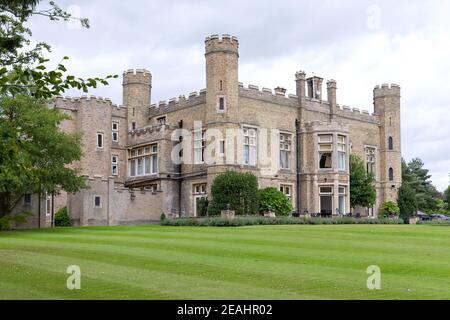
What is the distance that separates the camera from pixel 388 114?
53.2 m

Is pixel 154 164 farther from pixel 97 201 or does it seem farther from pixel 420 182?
pixel 420 182

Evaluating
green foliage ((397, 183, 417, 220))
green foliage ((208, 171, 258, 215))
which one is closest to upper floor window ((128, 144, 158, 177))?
green foliage ((208, 171, 258, 215))

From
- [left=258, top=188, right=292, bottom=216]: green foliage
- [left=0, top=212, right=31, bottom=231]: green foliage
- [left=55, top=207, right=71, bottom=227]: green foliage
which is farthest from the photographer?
[left=258, top=188, right=292, bottom=216]: green foliage

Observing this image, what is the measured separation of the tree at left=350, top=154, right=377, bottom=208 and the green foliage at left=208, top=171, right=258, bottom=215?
37.3 ft

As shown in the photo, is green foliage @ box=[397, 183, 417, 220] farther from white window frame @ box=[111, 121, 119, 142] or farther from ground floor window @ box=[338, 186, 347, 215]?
white window frame @ box=[111, 121, 119, 142]

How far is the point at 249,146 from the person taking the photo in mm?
42969

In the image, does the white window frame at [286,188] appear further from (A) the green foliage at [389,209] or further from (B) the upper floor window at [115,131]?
(B) the upper floor window at [115,131]

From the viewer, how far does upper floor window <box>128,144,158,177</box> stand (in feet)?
148

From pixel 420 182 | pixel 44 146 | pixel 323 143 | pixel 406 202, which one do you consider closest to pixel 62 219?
pixel 44 146

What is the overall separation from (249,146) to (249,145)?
92mm

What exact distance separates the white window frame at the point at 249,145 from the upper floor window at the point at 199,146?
282 cm

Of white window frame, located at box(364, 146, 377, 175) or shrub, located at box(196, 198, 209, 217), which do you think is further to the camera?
white window frame, located at box(364, 146, 377, 175)

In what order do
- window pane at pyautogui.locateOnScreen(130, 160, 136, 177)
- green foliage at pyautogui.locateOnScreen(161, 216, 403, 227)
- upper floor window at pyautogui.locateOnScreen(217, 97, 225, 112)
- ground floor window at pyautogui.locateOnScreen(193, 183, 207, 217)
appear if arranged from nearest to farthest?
green foliage at pyautogui.locateOnScreen(161, 216, 403, 227) → ground floor window at pyautogui.locateOnScreen(193, 183, 207, 217) → upper floor window at pyautogui.locateOnScreen(217, 97, 225, 112) → window pane at pyautogui.locateOnScreen(130, 160, 136, 177)
